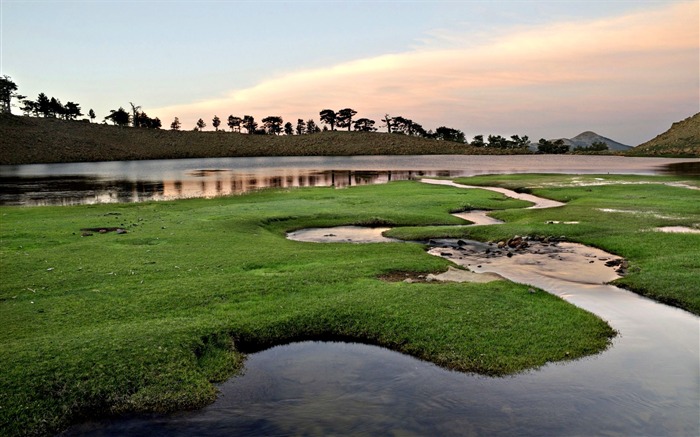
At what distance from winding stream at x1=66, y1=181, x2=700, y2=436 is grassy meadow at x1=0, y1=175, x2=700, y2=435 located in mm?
592

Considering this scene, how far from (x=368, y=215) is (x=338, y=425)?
28.5 metres

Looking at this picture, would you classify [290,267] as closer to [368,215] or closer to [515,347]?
[515,347]

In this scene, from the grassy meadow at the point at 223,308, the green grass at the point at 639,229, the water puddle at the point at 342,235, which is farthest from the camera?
the water puddle at the point at 342,235

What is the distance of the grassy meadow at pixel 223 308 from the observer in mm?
11680

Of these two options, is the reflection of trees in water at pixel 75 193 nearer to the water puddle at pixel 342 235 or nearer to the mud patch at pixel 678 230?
the water puddle at pixel 342 235

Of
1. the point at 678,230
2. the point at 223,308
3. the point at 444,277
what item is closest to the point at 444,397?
the point at 223,308

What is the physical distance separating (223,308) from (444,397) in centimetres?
821

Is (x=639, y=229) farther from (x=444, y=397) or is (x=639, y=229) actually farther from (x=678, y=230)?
(x=444, y=397)

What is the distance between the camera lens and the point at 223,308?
16.4 meters

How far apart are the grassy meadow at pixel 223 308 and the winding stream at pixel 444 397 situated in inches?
23.3

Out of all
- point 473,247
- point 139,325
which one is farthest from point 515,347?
point 473,247

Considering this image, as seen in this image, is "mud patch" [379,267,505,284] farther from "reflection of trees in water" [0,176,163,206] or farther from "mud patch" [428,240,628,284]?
"reflection of trees in water" [0,176,163,206]

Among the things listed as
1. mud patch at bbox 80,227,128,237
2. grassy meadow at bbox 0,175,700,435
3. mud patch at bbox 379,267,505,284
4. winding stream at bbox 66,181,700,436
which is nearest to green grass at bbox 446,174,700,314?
grassy meadow at bbox 0,175,700,435

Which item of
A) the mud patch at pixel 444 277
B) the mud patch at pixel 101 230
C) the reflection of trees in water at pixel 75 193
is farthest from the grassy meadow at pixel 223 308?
the reflection of trees in water at pixel 75 193
